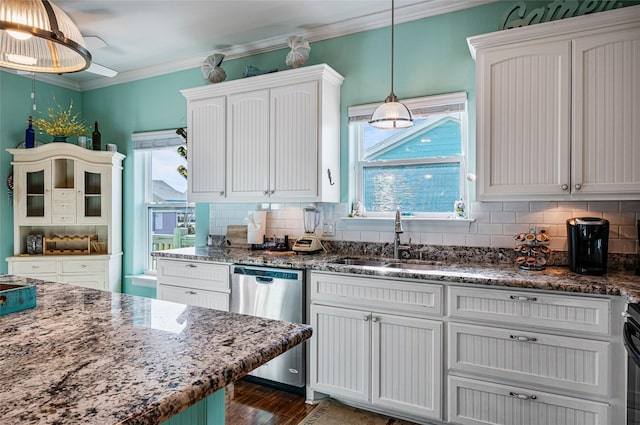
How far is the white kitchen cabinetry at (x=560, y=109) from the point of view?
2.20 meters

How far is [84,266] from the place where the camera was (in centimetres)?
425

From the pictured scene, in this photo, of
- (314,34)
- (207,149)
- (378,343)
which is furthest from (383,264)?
(314,34)

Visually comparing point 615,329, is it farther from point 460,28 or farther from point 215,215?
point 215,215

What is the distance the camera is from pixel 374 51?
3199 millimetres

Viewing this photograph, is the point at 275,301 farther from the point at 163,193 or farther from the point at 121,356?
the point at 163,193

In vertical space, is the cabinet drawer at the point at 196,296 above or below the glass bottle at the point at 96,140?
below

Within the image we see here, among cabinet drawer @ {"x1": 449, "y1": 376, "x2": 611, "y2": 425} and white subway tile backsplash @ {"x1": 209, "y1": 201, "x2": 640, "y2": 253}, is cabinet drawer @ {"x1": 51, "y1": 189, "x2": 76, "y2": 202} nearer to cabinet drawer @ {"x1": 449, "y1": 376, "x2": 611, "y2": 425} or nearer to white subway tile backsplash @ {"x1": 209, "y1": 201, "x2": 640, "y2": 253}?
white subway tile backsplash @ {"x1": 209, "y1": 201, "x2": 640, "y2": 253}

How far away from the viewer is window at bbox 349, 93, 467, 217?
9.77ft

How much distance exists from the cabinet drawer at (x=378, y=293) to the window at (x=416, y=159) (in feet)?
2.81

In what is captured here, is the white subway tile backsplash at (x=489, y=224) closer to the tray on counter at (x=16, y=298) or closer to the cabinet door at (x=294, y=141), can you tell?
the cabinet door at (x=294, y=141)

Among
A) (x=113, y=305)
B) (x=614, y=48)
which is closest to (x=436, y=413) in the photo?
(x=113, y=305)

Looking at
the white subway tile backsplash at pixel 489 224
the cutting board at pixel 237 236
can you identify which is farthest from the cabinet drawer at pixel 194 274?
the white subway tile backsplash at pixel 489 224

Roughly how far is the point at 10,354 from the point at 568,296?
87.4 inches

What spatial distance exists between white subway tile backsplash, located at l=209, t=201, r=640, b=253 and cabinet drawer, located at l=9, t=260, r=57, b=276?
2.35 meters
